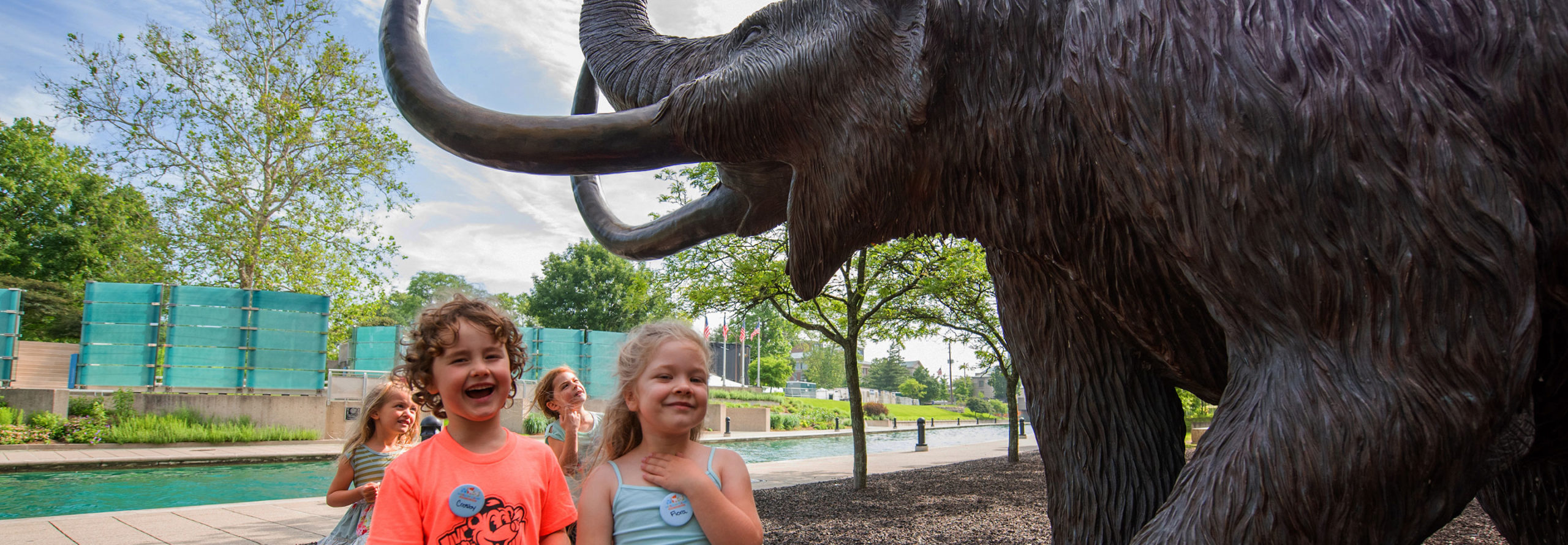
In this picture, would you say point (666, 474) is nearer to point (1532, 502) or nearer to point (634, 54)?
point (634, 54)

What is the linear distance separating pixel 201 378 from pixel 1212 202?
61.9 feet

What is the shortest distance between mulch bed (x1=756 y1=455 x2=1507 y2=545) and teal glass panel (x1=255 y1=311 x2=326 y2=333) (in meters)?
12.3

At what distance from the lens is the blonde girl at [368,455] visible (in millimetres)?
3223

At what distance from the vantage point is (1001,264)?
1739 mm

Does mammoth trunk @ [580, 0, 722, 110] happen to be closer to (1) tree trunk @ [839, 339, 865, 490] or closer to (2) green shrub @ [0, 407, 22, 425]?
(1) tree trunk @ [839, 339, 865, 490]

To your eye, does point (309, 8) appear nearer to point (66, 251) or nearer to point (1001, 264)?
point (66, 251)

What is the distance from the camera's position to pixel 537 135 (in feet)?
5.17

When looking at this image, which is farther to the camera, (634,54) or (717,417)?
(717,417)

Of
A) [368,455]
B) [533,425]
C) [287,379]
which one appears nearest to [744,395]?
[533,425]

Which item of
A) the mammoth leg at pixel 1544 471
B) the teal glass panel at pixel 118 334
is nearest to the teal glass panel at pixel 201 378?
the teal glass panel at pixel 118 334

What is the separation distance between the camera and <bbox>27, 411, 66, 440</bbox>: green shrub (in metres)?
13.9

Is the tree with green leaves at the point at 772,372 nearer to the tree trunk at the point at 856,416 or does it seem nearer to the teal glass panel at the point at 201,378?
the teal glass panel at the point at 201,378

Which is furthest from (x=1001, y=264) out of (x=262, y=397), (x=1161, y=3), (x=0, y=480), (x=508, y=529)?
(x=262, y=397)

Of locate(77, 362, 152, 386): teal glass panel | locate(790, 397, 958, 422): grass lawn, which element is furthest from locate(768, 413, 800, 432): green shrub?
locate(77, 362, 152, 386): teal glass panel
